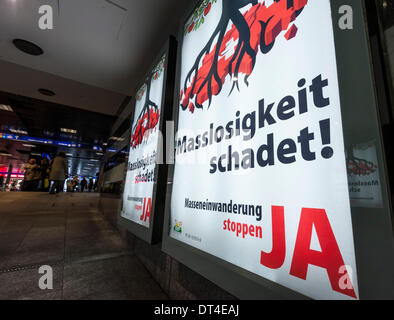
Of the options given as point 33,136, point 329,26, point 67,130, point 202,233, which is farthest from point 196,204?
point 33,136

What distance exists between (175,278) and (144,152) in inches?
41.5

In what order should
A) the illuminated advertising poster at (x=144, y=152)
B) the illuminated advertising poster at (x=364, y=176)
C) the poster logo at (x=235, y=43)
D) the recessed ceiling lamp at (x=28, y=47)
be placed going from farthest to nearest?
the recessed ceiling lamp at (x=28, y=47) < the illuminated advertising poster at (x=144, y=152) < the poster logo at (x=235, y=43) < the illuminated advertising poster at (x=364, y=176)

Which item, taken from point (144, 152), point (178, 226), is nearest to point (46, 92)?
point (144, 152)

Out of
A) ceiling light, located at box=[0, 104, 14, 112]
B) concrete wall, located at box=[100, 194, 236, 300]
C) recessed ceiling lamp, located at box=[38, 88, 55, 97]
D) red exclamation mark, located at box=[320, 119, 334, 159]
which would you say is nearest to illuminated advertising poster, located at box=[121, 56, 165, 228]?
concrete wall, located at box=[100, 194, 236, 300]

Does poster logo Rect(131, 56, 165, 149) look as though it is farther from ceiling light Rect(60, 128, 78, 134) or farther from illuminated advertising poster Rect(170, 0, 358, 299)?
ceiling light Rect(60, 128, 78, 134)

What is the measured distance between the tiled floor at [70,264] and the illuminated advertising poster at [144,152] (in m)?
0.39

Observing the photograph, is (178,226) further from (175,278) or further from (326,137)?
(326,137)

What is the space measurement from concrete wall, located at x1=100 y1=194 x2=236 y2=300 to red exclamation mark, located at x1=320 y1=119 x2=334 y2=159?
72 cm

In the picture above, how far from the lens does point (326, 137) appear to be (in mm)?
510

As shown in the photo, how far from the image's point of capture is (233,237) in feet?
2.39

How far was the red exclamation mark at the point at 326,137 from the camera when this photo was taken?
1.64ft

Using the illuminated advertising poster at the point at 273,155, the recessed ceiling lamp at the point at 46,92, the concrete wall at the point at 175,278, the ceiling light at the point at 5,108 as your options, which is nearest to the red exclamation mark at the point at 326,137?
the illuminated advertising poster at the point at 273,155

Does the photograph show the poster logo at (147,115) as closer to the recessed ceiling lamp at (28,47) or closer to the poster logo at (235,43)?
the poster logo at (235,43)
